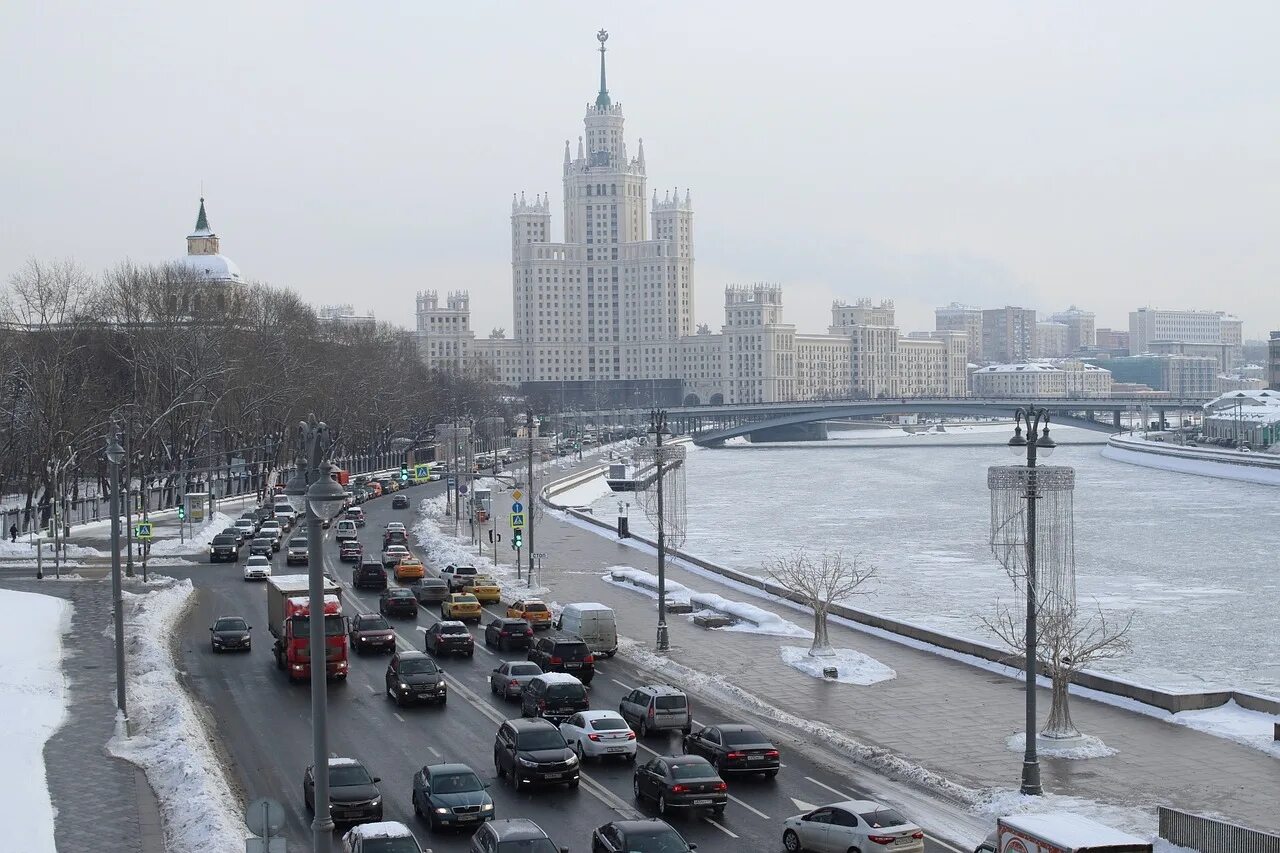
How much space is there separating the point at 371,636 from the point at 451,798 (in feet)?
47.2

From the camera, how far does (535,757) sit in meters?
20.1

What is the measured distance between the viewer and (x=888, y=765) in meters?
21.4

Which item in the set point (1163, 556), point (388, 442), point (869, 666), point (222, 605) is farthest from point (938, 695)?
point (388, 442)

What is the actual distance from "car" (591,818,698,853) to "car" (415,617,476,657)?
15378 millimetres

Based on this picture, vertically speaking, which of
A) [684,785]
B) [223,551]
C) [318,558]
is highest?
[318,558]

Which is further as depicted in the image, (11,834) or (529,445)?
(529,445)

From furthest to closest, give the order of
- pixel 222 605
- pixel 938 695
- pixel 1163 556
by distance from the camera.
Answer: pixel 1163 556 < pixel 222 605 < pixel 938 695

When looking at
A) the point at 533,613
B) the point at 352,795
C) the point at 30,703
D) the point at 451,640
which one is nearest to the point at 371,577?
the point at 533,613

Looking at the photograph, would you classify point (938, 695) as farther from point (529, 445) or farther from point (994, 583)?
point (529, 445)

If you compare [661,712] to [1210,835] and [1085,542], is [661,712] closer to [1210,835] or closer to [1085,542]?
[1210,835]

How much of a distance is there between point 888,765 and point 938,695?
6307 millimetres

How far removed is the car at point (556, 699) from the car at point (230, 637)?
9989 mm

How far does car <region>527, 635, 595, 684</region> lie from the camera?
28.2m

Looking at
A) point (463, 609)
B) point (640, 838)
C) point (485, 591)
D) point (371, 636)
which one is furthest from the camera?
point (485, 591)
